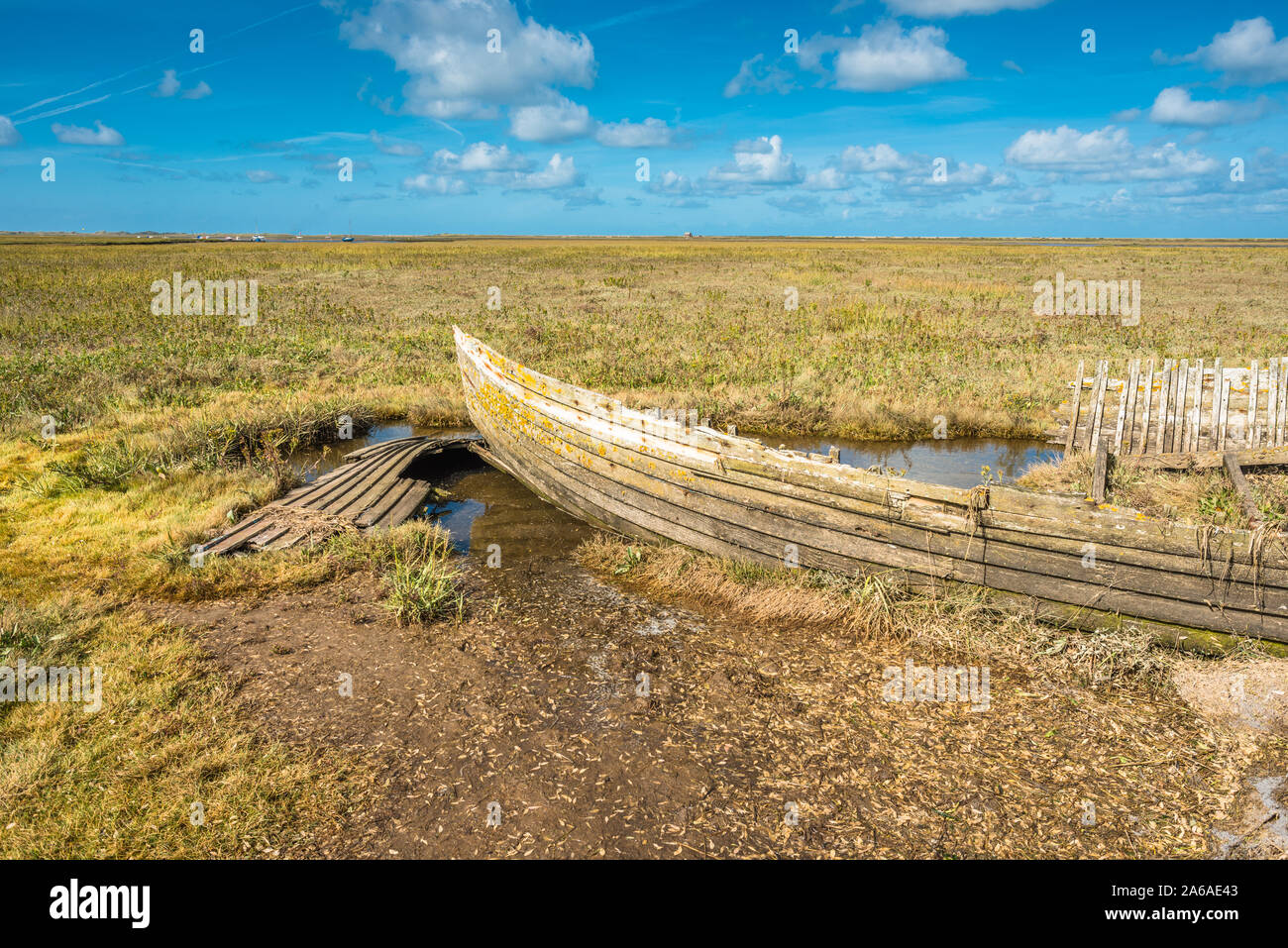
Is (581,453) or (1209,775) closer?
(1209,775)

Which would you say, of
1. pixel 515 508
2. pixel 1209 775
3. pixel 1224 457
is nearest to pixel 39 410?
pixel 515 508

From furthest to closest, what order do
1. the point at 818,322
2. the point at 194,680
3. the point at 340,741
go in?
the point at 818,322
the point at 194,680
the point at 340,741

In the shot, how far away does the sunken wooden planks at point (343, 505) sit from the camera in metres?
7.52

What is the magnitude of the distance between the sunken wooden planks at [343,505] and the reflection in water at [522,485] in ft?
1.56

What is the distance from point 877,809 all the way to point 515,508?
6.66 meters

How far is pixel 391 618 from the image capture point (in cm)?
618

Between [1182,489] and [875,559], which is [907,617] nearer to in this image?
[875,559]

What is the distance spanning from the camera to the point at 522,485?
1057cm

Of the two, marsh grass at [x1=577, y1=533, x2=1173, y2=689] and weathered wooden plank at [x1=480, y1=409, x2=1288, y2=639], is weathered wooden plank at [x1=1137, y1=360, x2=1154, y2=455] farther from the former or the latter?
marsh grass at [x1=577, y1=533, x2=1173, y2=689]

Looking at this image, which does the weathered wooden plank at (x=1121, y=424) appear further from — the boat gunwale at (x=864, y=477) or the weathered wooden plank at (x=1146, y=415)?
the boat gunwale at (x=864, y=477)

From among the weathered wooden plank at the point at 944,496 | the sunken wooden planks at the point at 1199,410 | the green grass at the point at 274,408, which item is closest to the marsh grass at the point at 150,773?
the green grass at the point at 274,408

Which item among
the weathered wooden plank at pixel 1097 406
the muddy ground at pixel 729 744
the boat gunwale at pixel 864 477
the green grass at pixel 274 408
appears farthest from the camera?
the weathered wooden plank at pixel 1097 406

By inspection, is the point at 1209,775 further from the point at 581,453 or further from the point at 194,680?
the point at 194,680
